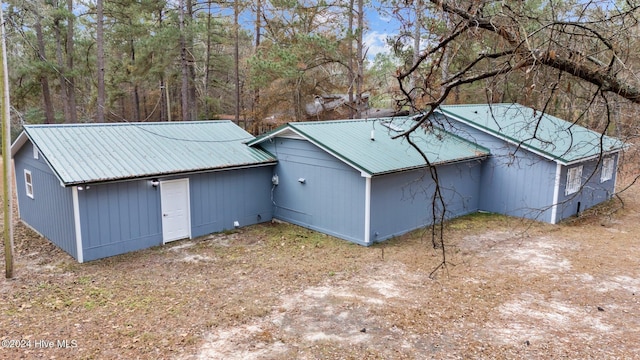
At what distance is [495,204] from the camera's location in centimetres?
1382

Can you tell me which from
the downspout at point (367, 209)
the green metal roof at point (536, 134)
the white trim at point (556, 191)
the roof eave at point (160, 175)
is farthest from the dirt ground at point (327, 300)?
the green metal roof at point (536, 134)

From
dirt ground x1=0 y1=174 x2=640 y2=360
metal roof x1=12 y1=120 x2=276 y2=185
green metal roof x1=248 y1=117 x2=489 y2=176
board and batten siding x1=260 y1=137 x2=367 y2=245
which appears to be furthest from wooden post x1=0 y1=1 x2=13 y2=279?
board and batten siding x1=260 y1=137 x2=367 y2=245

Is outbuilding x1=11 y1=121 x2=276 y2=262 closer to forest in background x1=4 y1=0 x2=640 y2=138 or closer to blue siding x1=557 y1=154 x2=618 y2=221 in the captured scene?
forest in background x1=4 y1=0 x2=640 y2=138

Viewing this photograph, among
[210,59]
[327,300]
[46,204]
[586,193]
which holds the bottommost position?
[327,300]

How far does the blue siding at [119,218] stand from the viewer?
30.4ft

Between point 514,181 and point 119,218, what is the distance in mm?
11180

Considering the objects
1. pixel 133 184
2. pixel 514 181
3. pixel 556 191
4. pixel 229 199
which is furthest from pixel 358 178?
pixel 556 191

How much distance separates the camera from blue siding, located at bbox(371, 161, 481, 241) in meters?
10.7

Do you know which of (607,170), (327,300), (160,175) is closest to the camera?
(327,300)

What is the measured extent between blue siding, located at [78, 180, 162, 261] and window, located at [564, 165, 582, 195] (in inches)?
463

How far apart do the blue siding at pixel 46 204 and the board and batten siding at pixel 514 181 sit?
10292mm

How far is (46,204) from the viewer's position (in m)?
10.6

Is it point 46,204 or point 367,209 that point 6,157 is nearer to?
point 46,204

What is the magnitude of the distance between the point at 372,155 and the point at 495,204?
5297 millimetres
